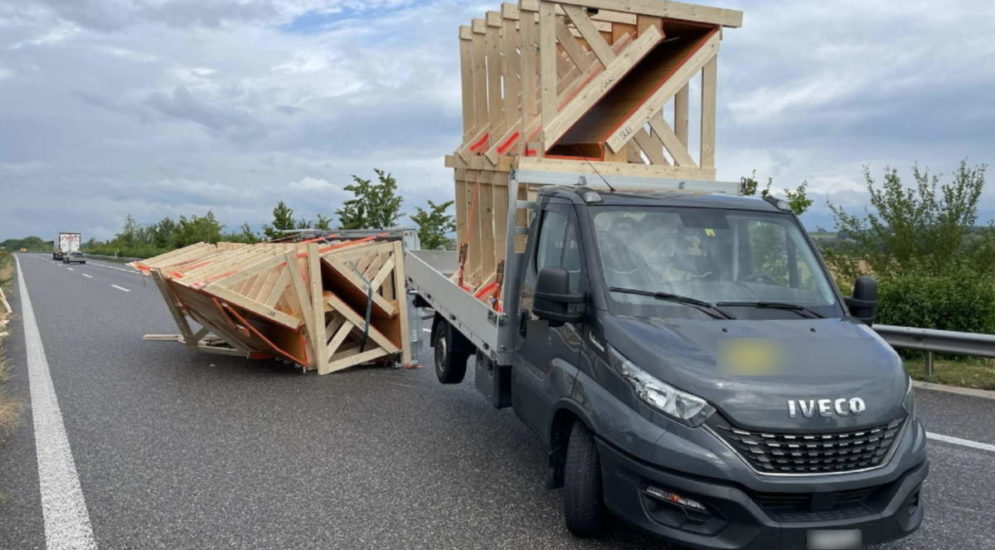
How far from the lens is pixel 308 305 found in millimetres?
9312

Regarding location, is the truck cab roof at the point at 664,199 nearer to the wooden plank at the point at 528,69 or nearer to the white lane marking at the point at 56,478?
the wooden plank at the point at 528,69

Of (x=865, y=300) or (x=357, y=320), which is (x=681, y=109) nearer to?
(x=865, y=300)

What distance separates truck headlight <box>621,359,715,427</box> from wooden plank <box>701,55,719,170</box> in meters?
3.69

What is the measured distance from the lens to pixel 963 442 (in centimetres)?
644

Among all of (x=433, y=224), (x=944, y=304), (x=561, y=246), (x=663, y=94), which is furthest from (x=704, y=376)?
(x=433, y=224)

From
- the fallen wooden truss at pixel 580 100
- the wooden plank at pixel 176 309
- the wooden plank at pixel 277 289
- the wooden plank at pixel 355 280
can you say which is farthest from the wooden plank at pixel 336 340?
the wooden plank at pixel 176 309

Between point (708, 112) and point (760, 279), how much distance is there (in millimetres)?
2718

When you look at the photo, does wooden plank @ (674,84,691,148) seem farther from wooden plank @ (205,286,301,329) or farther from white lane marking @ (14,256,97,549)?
white lane marking @ (14,256,97,549)

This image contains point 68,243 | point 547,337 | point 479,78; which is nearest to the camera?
point 547,337

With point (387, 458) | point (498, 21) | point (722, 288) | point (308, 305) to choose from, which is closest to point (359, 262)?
point (308, 305)

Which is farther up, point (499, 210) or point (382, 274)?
point (499, 210)

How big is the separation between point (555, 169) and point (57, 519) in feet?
12.9

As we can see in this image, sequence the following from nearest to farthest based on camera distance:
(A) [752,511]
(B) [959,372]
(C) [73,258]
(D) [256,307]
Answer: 1. (A) [752,511]
2. (D) [256,307]
3. (B) [959,372]
4. (C) [73,258]

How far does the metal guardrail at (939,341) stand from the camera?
8508 mm
